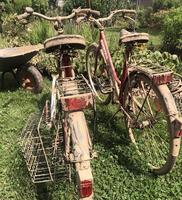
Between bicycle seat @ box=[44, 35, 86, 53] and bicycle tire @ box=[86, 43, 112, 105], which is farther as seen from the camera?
bicycle tire @ box=[86, 43, 112, 105]

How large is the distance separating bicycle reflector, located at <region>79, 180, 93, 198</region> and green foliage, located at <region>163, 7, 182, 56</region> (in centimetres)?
534

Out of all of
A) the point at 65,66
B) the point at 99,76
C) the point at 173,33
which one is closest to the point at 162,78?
the point at 65,66

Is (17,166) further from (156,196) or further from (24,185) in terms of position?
(156,196)

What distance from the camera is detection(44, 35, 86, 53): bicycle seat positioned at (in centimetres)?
358

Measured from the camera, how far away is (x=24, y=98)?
5902mm

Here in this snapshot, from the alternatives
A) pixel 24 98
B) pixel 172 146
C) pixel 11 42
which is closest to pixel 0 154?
pixel 24 98

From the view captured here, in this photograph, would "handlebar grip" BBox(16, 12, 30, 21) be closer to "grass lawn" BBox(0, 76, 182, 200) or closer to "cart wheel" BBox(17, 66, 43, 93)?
"grass lawn" BBox(0, 76, 182, 200)

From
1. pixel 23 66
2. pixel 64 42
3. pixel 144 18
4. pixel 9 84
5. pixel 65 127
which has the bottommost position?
pixel 144 18

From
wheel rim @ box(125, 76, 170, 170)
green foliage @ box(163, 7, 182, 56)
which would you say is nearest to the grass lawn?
wheel rim @ box(125, 76, 170, 170)

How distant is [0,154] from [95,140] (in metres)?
1.15

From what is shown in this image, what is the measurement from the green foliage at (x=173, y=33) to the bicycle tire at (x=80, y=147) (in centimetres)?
496

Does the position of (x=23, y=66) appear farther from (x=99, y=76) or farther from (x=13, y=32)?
(x=13, y=32)

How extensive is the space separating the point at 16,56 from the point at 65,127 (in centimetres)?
274

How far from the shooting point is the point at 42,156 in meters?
4.20
